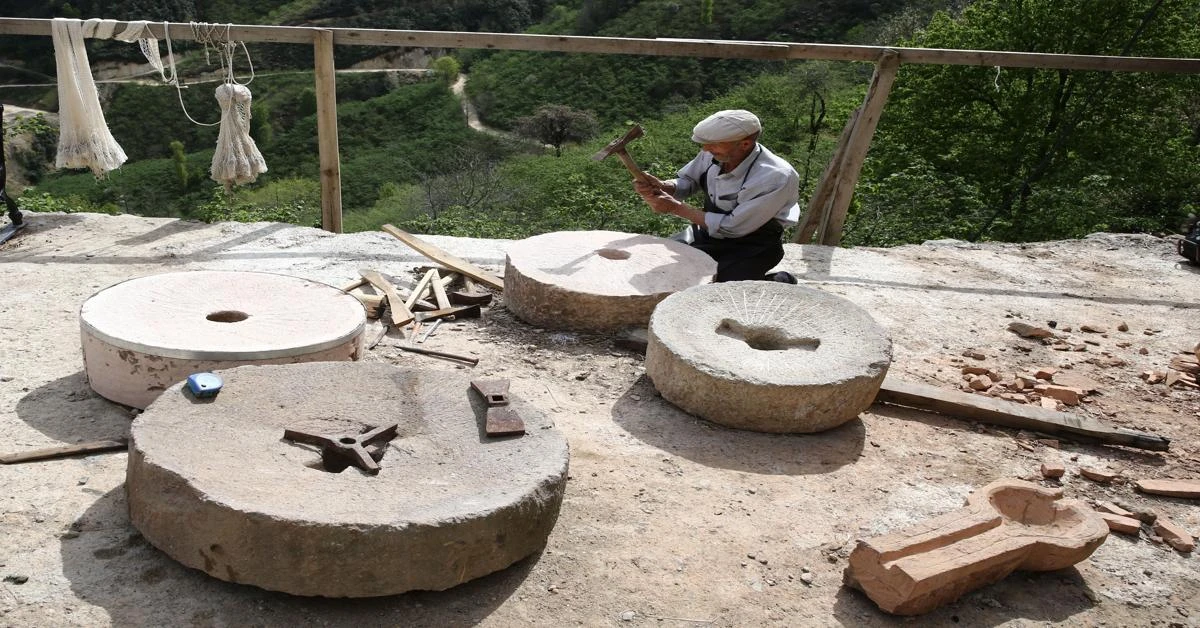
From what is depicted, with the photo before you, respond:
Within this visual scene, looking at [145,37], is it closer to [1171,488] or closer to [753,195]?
[753,195]

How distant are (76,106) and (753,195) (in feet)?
12.9

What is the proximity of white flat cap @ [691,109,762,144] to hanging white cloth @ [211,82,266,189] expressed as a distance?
269cm

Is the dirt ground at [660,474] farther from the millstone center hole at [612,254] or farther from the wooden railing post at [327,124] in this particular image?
the millstone center hole at [612,254]

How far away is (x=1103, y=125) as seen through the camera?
11984mm

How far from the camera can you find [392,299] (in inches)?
175

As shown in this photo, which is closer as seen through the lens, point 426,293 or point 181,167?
point 426,293

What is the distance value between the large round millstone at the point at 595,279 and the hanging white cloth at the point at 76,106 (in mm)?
2630

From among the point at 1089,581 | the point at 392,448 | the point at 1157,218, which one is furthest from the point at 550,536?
the point at 1157,218

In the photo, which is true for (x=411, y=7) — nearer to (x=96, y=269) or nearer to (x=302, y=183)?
(x=302, y=183)

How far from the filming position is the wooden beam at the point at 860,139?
18.4ft

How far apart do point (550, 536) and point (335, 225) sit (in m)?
3.75

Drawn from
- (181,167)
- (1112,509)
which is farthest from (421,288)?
(181,167)

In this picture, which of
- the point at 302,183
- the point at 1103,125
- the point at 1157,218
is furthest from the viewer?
the point at 302,183

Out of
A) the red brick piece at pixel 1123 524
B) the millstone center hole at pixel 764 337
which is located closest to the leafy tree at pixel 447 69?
the millstone center hole at pixel 764 337
